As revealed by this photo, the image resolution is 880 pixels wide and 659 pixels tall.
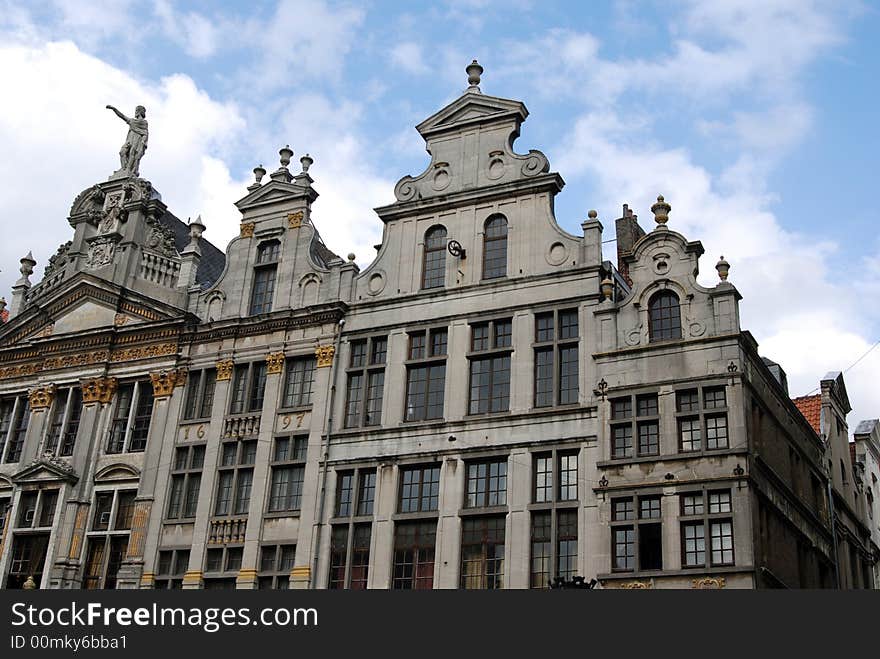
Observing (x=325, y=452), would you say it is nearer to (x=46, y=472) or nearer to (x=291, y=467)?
(x=291, y=467)

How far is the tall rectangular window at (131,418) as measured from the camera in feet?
114

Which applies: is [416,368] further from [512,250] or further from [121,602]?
[121,602]

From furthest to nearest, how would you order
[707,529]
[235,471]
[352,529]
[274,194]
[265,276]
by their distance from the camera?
1. [274,194]
2. [265,276]
3. [235,471]
4. [352,529]
5. [707,529]

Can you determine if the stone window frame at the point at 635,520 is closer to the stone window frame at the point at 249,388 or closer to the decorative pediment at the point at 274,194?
the stone window frame at the point at 249,388

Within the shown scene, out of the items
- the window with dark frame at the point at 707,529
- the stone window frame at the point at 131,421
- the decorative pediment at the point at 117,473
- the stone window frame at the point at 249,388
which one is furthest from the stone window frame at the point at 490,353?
the decorative pediment at the point at 117,473

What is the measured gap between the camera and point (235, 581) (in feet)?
103

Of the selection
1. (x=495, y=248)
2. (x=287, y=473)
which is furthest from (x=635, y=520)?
(x=287, y=473)

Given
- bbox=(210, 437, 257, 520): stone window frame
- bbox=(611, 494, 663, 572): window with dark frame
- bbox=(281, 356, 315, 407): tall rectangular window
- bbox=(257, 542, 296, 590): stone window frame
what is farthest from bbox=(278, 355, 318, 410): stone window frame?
bbox=(611, 494, 663, 572): window with dark frame

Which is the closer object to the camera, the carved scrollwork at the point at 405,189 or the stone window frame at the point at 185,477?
the stone window frame at the point at 185,477

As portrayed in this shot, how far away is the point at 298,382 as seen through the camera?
33406mm

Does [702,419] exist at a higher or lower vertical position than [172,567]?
higher

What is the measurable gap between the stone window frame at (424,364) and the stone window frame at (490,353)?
737 mm

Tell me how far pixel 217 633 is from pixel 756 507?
12834 mm

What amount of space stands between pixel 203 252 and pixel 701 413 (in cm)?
2110
